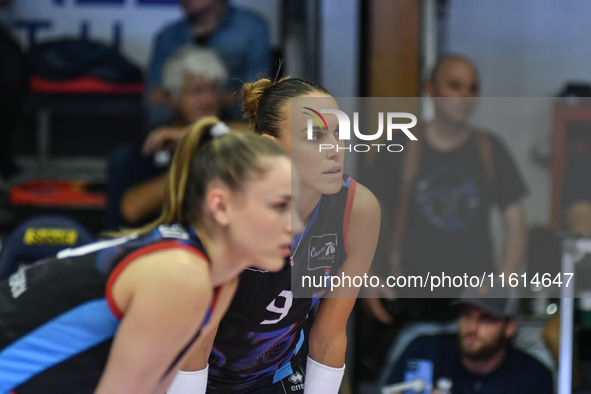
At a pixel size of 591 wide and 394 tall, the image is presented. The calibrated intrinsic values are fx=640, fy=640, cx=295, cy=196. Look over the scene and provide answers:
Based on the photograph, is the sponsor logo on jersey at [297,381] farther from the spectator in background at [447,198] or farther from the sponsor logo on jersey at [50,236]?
the sponsor logo on jersey at [50,236]

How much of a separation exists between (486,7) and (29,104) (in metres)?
2.63

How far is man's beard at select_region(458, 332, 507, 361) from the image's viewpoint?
1.94 metres

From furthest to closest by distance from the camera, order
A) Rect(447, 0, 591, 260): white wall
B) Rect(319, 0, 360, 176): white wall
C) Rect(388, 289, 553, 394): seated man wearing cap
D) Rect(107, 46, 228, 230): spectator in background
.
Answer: Rect(447, 0, 591, 260): white wall < Rect(319, 0, 360, 176): white wall < Rect(107, 46, 228, 230): spectator in background < Rect(388, 289, 553, 394): seated man wearing cap

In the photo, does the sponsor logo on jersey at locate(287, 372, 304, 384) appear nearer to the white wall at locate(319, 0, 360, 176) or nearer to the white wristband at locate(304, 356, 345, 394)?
the white wristband at locate(304, 356, 345, 394)

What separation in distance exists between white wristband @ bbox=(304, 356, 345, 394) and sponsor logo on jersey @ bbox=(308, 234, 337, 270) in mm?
229

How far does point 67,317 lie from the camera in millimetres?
1018

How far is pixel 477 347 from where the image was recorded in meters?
2.01

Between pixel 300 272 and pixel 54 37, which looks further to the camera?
pixel 54 37

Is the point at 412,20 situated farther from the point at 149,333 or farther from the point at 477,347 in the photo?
the point at 149,333

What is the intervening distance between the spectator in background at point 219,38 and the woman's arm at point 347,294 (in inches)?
70.2

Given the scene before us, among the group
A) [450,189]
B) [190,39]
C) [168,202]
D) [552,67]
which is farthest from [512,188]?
[552,67]

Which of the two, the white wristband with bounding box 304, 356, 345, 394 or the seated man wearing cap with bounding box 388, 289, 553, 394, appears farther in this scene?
the seated man wearing cap with bounding box 388, 289, 553, 394

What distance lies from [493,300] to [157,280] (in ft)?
3.42

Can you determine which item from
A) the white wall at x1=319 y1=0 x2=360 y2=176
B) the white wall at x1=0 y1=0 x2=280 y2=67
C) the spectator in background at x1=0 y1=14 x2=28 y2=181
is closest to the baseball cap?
the white wall at x1=319 y1=0 x2=360 y2=176
